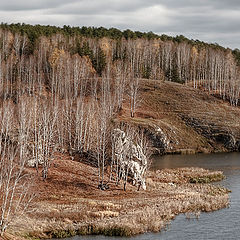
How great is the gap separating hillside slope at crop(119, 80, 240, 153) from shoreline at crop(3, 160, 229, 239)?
125ft

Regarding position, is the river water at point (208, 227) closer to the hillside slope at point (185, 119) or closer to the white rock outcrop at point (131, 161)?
the white rock outcrop at point (131, 161)

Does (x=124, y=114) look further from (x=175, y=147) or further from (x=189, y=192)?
(x=189, y=192)

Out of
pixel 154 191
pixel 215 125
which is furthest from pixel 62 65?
pixel 154 191

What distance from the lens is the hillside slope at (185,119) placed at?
99250 millimetres

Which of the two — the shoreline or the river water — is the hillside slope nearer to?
the shoreline

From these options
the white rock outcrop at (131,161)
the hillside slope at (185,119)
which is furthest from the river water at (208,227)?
the hillside slope at (185,119)

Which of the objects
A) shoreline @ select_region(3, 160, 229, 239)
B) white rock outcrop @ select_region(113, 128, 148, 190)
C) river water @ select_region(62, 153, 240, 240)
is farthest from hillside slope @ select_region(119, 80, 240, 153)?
river water @ select_region(62, 153, 240, 240)

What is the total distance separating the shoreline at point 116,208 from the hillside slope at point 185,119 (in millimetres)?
38112

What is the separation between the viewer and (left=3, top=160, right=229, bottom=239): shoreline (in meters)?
37.5

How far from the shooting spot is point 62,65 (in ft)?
392

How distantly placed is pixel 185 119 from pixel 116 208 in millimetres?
67874

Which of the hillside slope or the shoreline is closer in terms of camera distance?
the shoreline

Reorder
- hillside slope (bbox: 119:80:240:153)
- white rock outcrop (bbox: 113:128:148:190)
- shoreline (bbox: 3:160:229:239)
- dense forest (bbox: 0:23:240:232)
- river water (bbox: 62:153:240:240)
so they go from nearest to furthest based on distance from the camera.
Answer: river water (bbox: 62:153:240:240)
shoreline (bbox: 3:160:229:239)
white rock outcrop (bbox: 113:128:148:190)
hillside slope (bbox: 119:80:240:153)
dense forest (bbox: 0:23:240:232)

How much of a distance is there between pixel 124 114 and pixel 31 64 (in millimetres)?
30379
